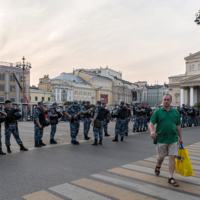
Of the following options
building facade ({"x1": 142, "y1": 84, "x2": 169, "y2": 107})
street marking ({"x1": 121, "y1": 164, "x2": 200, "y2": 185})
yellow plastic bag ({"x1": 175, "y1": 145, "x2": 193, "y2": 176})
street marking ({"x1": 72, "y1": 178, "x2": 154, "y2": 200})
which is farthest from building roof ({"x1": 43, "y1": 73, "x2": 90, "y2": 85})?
yellow plastic bag ({"x1": 175, "y1": 145, "x2": 193, "y2": 176})

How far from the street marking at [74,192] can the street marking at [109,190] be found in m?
0.20

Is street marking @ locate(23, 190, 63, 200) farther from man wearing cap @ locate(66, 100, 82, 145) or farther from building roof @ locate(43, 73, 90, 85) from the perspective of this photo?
building roof @ locate(43, 73, 90, 85)

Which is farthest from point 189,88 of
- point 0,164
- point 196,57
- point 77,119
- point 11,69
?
point 0,164

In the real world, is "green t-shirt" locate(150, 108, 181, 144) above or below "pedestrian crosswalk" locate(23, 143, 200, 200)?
above

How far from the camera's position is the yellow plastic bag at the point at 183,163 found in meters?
4.83

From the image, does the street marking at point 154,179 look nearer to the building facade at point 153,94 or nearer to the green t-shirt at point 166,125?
the green t-shirt at point 166,125

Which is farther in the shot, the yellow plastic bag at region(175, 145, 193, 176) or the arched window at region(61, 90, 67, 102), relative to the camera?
the arched window at region(61, 90, 67, 102)

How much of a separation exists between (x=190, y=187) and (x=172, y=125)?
1.30 m

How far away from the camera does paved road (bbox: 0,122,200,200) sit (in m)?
4.33

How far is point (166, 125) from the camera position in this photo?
4910 mm

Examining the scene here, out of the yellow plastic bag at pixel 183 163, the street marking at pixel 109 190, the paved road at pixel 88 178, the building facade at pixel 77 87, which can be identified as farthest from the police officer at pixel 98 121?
the building facade at pixel 77 87

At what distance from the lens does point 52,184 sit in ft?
16.1

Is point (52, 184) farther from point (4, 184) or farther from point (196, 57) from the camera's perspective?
point (196, 57)

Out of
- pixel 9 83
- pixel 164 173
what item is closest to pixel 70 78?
pixel 9 83
